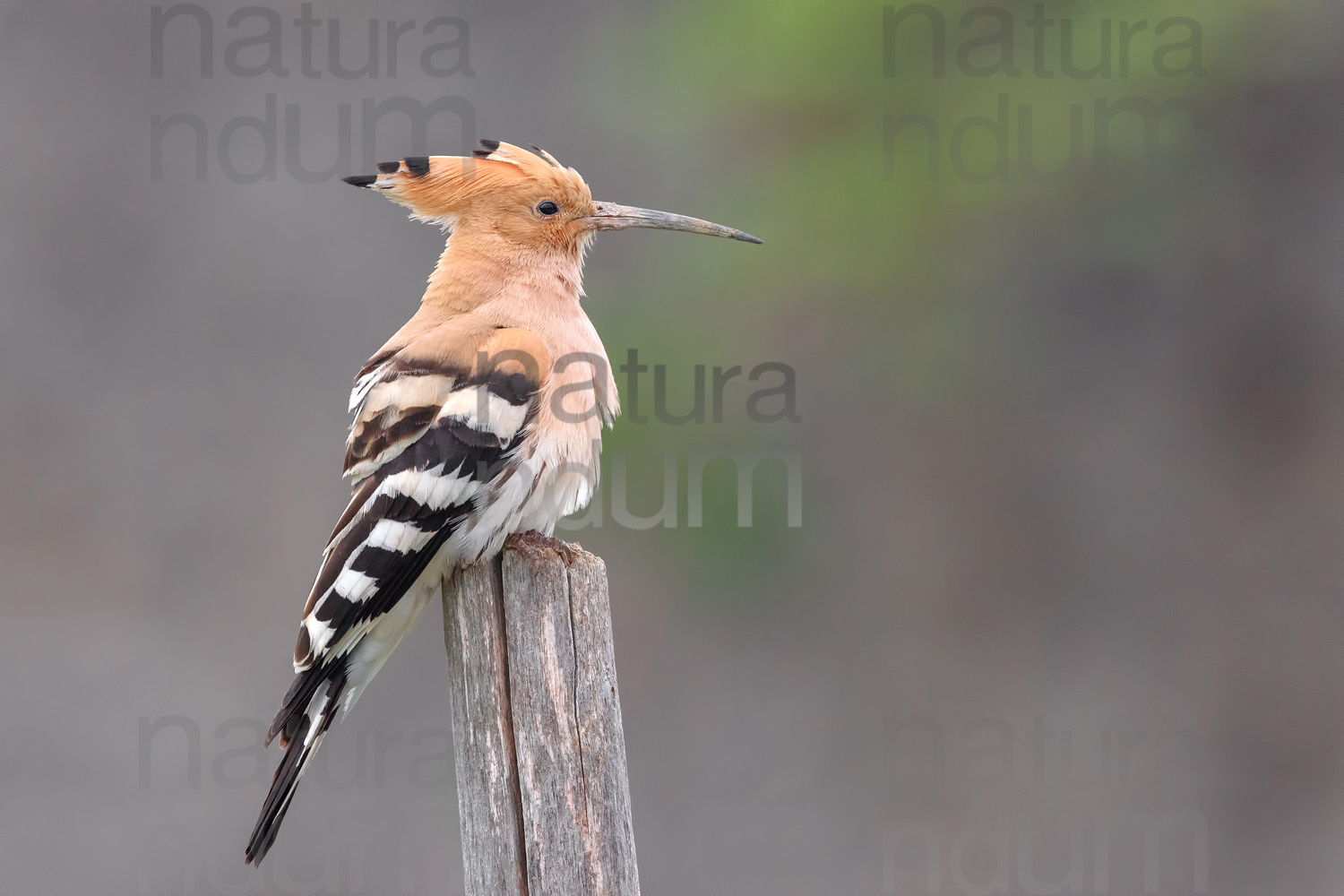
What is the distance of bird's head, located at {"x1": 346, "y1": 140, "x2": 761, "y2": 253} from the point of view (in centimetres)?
183

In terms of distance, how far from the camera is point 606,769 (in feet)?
4.17

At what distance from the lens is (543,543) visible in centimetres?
146

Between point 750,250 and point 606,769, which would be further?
point 750,250

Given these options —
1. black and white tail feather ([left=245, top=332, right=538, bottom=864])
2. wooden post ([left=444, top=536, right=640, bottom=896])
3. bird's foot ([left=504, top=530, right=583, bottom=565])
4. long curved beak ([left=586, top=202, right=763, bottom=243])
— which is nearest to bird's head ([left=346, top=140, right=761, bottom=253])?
long curved beak ([left=586, top=202, right=763, bottom=243])

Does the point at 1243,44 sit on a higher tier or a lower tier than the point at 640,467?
higher

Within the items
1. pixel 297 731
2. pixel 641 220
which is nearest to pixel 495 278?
pixel 641 220

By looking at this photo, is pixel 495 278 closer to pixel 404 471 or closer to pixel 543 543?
pixel 404 471

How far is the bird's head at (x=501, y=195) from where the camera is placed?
1827 mm

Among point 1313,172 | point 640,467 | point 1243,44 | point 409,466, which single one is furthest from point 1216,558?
point 409,466

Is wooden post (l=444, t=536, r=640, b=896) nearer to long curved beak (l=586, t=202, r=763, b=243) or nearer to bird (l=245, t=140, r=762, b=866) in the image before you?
bird (l=245, t=140, r=762, b=866)

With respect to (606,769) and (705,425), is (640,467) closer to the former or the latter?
(705,425)

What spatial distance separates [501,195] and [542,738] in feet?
3.09

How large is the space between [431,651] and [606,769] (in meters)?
2.78

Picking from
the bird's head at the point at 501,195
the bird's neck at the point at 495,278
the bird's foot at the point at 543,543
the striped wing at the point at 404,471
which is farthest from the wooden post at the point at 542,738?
the bird's head at the point at 501,195
